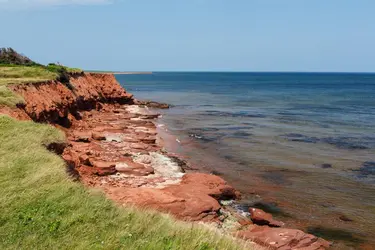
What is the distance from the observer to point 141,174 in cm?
2091

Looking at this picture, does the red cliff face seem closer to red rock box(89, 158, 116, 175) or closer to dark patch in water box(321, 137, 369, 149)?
red rock box(89, 158, 116, 175)

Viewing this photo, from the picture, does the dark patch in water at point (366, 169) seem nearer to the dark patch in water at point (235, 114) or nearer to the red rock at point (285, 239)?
the red rock at point (285, 239)

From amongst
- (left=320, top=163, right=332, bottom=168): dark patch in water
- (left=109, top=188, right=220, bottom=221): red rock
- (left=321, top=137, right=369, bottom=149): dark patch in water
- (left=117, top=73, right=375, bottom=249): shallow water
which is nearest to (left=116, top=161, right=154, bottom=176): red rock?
(left=109, top=188, right=220, bottom=221): red rock

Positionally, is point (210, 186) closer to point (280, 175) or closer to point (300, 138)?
point (280, 175)

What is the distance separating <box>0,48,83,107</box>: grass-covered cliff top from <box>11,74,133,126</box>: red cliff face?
3.12 ft

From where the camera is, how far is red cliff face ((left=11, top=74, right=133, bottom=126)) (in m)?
28.0

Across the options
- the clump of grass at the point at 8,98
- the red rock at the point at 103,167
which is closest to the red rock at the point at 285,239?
the red rock at the point at 103,167

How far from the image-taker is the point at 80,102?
1761 inches

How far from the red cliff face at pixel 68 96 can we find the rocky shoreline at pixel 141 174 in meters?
0.11

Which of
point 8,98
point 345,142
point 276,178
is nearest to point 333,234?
point 276,178

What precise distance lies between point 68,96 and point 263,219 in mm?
27412

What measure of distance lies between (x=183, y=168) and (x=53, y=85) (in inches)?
736

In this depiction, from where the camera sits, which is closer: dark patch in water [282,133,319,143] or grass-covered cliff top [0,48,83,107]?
grass-covered cliff top [0,48,83,107]

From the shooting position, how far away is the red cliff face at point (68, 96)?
92.0ft
